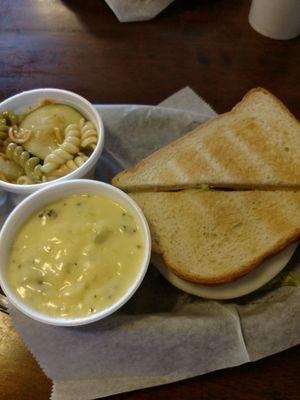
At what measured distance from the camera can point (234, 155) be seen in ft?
4.86

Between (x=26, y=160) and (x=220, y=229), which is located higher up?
(x=26, y=160)

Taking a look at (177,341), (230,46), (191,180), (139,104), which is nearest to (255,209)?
(191,180)

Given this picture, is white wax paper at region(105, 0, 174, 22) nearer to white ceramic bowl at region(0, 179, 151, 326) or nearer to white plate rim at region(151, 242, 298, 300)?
white ceramic bowl at region(0, 179, 151, 326)

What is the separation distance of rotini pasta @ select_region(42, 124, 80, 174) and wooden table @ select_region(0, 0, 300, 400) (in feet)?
1.53

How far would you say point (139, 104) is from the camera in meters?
1.82

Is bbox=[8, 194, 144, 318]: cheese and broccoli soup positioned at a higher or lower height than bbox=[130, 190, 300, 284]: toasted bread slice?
higher

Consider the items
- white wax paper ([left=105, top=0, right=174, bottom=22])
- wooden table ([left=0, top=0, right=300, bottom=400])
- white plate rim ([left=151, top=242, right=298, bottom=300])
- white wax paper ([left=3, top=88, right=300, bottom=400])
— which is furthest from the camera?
white wax paper ([left=105, top=0, right=174, bottom=22])

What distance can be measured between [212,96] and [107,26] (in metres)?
0.75

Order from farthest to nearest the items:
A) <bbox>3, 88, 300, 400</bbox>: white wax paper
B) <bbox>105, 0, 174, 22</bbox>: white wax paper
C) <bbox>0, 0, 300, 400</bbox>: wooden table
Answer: <bbox>105, 0, 174, 22</bbox>: white wax paper → <bbox>0, 0, 300, 400</bbox>: wooden table → <bbox>3, 88, 300, 400</bbox>: white wax paper

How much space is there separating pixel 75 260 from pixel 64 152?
16.5 inches

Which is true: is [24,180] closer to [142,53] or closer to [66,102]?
[66,102]

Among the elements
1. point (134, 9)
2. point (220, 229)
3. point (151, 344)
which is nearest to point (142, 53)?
point (134, 9)

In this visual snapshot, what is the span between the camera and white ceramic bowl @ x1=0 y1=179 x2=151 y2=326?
41.9 inches

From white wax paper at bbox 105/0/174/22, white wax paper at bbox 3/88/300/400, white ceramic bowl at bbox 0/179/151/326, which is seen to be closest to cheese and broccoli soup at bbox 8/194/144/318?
white ceramic bowl at bbox 0/179/151/326
